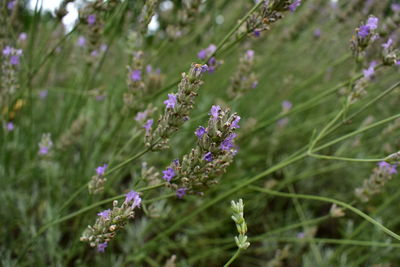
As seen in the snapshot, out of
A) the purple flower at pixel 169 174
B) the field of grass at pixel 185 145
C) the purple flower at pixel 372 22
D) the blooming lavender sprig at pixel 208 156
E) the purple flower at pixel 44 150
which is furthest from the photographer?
the purple flower at pixel 44 150

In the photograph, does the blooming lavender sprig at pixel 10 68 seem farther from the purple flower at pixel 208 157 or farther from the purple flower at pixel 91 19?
the purple flower at pixel 208 157

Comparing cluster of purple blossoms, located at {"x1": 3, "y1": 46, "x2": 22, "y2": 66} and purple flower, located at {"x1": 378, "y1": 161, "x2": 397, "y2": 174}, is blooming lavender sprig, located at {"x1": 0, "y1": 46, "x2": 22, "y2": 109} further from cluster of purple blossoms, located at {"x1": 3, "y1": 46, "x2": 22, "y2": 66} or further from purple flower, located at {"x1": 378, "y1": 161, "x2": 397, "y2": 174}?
purple flower, located at {"x1": 378, "y1": 161, "x2": 397, "y2": 174}

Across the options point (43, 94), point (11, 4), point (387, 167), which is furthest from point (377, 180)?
point (43, 94)

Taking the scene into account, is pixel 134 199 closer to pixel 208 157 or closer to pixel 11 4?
pixel 208 157

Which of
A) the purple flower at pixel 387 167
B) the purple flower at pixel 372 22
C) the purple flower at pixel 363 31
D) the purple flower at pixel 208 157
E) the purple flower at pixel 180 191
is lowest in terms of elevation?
the purple flower at pixel 387 167

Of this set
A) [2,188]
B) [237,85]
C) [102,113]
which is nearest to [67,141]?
[2,188]

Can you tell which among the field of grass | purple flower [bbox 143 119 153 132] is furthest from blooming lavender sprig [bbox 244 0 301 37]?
purple flower [bbox 143 119 153 132]

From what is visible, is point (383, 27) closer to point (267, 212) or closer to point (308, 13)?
point (308, 13)

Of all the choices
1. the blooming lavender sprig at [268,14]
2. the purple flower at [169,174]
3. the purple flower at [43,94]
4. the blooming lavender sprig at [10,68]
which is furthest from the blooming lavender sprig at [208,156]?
the purple flower at [43,94]
